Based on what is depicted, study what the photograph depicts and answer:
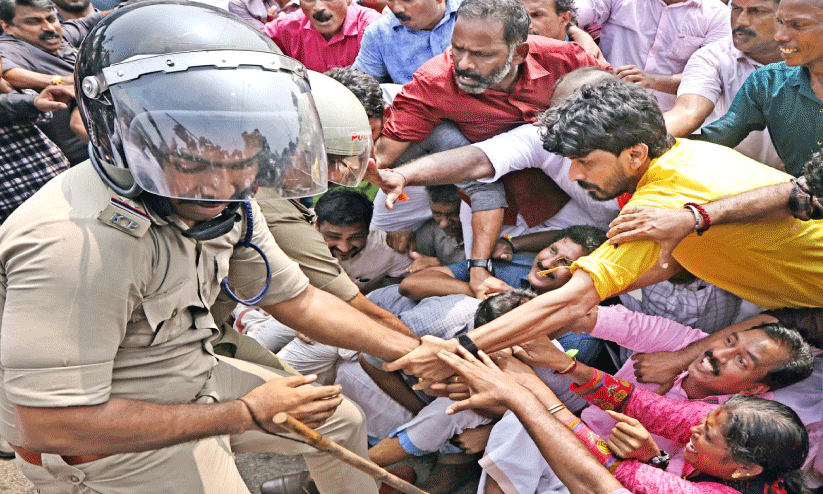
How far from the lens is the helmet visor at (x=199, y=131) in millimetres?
1838

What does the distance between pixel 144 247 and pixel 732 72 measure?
10.1 feet

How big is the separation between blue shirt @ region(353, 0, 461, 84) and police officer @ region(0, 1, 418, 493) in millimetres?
2357

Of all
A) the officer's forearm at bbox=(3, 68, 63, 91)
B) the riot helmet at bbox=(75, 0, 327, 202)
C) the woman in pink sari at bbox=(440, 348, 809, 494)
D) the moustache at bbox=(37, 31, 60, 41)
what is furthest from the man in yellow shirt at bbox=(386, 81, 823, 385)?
the moustache at bbox=(37, 31, 60, 41)

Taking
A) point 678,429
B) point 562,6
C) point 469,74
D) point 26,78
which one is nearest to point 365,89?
point 469,74

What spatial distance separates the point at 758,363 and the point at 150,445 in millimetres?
2094

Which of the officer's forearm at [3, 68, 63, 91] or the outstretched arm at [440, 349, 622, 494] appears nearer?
the outstretched arm at [440, 349, 622, 494]

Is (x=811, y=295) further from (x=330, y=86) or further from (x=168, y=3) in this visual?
(x=168, y=3)

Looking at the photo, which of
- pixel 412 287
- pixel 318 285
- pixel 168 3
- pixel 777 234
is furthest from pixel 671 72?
pixel 168 3

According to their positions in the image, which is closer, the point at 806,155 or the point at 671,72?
the point at 806,155

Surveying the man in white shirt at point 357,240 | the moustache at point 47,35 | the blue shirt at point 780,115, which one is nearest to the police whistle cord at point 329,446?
the man in white shirt at point 357,240

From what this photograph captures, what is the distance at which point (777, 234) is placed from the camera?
280cm

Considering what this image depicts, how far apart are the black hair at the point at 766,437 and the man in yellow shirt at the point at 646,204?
0.60 m

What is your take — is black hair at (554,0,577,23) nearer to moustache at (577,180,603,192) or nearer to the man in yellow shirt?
the man in yellow shirt

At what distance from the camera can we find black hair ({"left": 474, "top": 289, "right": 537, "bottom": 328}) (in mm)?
3107
